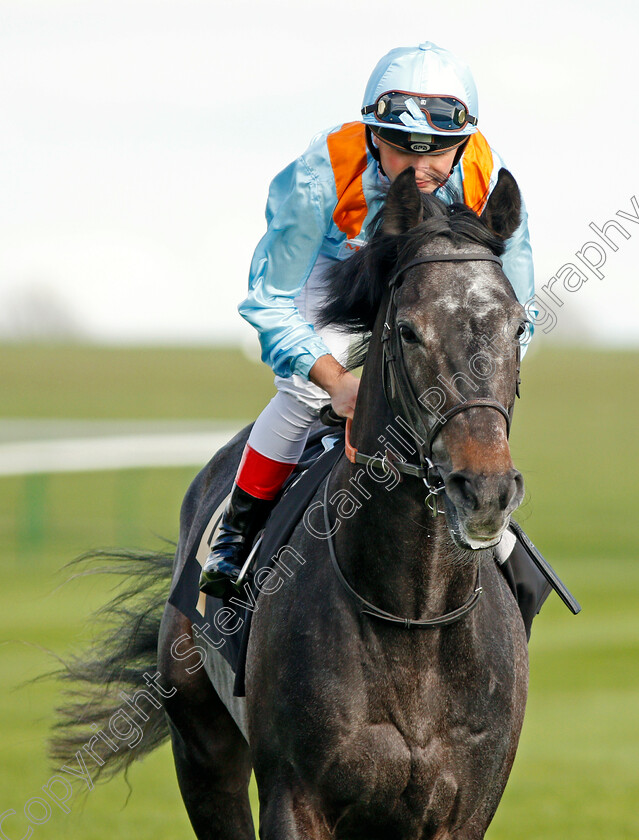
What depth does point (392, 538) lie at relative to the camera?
2863 millimetres

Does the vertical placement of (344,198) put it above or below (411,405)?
above

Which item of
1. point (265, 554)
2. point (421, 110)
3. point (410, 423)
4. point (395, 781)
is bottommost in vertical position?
point (395, 781)

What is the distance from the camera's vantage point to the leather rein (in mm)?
2570

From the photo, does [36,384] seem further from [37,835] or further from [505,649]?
[505,649]

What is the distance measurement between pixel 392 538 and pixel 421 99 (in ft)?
4.14

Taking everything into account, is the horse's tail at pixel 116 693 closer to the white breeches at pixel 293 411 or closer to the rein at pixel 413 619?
the white breeches at pixel 293 411

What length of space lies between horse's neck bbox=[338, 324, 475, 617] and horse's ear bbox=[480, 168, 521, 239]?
17.3 inches

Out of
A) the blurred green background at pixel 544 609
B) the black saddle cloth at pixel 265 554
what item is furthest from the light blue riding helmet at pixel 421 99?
the blurred green background at pixel 544 609

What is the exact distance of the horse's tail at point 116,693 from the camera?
4738 mm

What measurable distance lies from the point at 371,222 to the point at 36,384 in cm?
3448

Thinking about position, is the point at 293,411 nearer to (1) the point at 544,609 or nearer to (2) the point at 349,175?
(2) the point at 349,175

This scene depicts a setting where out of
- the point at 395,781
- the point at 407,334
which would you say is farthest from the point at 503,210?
the point at 395,781

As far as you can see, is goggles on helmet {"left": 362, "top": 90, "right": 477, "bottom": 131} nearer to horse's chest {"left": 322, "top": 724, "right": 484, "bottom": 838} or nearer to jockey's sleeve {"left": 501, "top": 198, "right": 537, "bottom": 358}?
jockey's sleeve {"left": 501, "top": 198, "right": 537, "bottom": 358}

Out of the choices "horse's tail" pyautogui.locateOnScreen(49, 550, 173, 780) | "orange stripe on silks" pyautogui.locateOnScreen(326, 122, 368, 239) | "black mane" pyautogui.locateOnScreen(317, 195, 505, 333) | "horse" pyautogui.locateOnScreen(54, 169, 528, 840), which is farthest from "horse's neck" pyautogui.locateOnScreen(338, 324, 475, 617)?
"horse's tail" pyautogui.locateOnScreen(49, 550, 173, 780)
